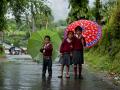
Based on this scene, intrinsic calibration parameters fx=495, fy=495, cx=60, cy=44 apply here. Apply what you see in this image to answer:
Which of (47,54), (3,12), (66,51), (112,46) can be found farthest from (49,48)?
(112,46)

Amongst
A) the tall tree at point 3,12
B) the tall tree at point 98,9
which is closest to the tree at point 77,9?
the tall tree at point 98,9

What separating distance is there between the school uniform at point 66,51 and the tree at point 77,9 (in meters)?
26.4

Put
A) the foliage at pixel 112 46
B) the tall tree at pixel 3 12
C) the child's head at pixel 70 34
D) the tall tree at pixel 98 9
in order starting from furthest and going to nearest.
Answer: the tall tree at pixel 98 9, the foliage at pixel 112 46, the tall tree at pixel 3 12, the child's head at pixel 70 34

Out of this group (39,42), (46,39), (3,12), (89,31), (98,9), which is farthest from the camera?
(98,9)

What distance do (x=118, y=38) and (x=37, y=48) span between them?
20.8 feet

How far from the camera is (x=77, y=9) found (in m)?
44.5

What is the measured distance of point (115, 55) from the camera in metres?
23.1

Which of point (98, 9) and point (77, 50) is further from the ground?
point (98, 9)

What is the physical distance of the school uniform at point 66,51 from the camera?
17688mm

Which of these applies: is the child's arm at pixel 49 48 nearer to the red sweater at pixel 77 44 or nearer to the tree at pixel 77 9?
the red sweater at pixel 77 44

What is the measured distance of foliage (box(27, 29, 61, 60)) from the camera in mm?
18906

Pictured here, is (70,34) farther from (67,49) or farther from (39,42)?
(39,42)

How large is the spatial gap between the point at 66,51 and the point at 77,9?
88.5ft

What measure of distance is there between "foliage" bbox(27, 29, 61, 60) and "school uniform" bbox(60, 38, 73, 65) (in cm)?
119
